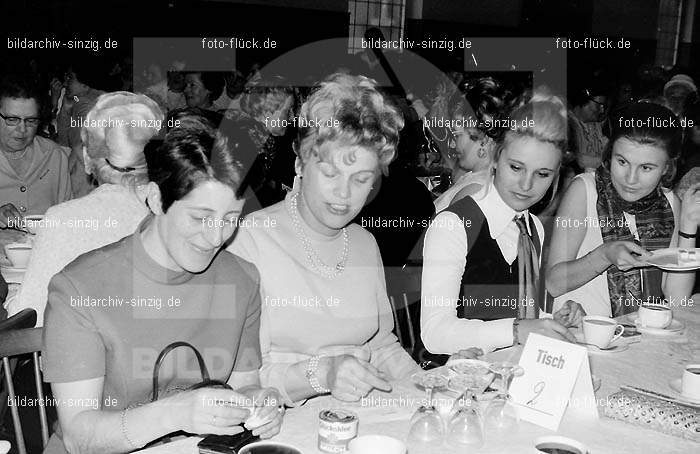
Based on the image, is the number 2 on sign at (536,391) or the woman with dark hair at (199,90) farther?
the woman with dark hair at (199,90)

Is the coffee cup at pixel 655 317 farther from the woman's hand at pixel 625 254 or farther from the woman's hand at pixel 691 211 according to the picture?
the woman's hand at pixel 691 211

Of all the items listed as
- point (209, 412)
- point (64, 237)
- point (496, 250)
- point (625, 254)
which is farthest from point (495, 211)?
point (64, 237)

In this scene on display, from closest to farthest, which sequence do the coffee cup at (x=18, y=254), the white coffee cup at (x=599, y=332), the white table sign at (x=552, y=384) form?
the white table sign at (x=552, y=384) → the white coffee cup at (x=599, y=332) → the coffee cup at (x=18, y=254)

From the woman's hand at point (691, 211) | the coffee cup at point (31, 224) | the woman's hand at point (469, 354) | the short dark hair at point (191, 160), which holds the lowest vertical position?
the woman's hand at point (469, 354)

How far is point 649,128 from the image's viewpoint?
2.71 meters

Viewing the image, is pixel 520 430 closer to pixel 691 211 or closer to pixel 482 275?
pixel 482 275

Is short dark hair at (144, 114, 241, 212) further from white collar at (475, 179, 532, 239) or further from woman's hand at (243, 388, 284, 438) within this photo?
white collar at (475, 179, 532, 239)

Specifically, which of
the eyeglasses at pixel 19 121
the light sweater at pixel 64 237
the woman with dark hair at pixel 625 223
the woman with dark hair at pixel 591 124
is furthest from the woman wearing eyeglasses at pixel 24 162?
the woman with dark hair at pixel 591 124

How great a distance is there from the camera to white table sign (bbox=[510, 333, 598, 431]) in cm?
165

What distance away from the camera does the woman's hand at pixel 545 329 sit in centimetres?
211

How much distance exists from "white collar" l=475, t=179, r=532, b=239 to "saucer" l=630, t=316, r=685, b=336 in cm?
62

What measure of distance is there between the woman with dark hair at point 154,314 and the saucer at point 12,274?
1323 mm

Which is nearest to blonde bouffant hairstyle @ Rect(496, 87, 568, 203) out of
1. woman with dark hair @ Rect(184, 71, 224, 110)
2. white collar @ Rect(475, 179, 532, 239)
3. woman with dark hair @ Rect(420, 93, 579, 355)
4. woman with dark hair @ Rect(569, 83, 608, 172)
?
woman with dark hair @ Rect(420, 93, 579, 355)

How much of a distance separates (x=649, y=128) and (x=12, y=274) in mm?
2576
